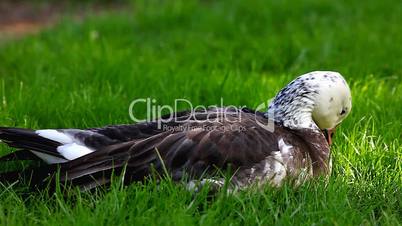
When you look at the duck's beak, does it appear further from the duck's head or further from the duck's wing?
the duck's wing

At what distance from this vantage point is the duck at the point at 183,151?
3.73 m

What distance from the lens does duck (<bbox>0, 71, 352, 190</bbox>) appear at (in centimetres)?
373

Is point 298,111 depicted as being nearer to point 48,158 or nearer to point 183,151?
point 183,151

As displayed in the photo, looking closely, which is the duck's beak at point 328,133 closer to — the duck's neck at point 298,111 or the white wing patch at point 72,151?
the duck's neck at point 298,111

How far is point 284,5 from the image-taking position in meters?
8.28

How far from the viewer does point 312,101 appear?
4.34 metres

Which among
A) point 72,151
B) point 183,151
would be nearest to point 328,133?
point 183,151

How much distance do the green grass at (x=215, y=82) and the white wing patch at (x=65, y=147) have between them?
230 mm

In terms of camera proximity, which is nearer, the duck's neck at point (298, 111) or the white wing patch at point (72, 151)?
the white wing patch at point (72, 151)

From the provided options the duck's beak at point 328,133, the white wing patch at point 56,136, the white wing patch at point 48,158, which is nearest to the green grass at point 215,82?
the duck's beak at point 328,133

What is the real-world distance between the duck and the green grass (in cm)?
10

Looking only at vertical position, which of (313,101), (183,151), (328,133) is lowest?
(328,133)

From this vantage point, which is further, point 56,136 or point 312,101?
point 312,101

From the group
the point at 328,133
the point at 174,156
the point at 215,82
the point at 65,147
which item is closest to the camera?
the point at 174,156
